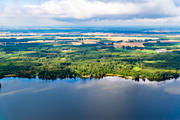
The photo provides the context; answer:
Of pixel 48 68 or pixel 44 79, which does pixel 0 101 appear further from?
pixel 48 68

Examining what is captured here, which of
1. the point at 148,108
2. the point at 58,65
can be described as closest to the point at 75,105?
the point at 148,108

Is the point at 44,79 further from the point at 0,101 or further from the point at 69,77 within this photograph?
the point at 0,101

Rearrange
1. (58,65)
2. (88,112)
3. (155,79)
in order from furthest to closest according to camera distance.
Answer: (58,65) → (155,79) → (88,112)

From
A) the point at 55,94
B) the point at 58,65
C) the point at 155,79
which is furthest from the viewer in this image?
the point at 58,65

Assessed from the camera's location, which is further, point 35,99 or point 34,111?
point 35,99

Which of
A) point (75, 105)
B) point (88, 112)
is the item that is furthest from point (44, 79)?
point (88, 112)

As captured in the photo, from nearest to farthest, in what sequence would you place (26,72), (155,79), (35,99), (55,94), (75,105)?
(75,105)
(35,99)
(55,94)
(155,79)
(26,72)
